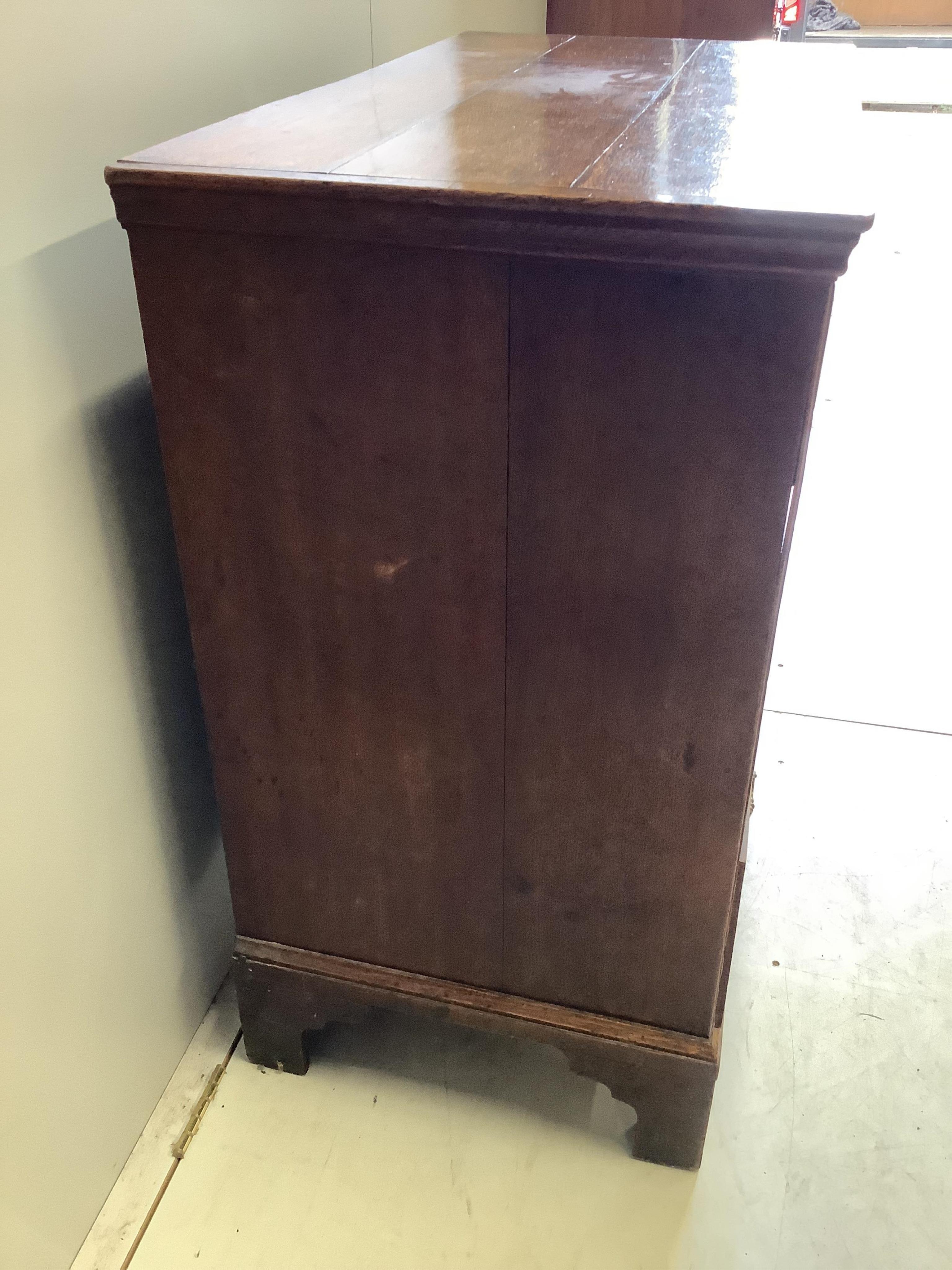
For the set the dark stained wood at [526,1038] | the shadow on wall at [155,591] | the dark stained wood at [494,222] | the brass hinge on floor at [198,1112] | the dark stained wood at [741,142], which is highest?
the dark stained wood at [741,142]

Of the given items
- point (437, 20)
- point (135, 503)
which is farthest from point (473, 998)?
point (437, 20)

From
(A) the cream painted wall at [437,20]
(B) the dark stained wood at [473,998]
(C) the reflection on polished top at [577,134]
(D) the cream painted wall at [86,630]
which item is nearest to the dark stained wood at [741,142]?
(C) the reflection on polished top at [577,134]

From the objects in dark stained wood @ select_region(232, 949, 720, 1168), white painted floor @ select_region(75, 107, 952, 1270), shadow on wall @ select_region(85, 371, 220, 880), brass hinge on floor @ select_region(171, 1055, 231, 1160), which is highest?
shadow on wall @ select_region(85, 371, 220, 880)

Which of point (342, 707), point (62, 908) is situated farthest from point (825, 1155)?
point (62, 908)

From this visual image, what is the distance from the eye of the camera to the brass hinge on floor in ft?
3.88

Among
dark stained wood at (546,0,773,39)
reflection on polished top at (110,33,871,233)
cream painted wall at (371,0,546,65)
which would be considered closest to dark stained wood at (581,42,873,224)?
reflection on polished top at (110,33,871,233)

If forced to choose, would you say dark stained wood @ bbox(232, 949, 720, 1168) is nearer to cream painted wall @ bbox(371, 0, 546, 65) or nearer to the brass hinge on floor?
the brass hinge on floor

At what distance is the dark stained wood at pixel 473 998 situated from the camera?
1.08 metres

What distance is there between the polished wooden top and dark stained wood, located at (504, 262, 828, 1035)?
4 centimetres

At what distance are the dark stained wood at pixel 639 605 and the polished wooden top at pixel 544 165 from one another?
0.04 metres

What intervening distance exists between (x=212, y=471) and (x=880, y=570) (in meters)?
1.82

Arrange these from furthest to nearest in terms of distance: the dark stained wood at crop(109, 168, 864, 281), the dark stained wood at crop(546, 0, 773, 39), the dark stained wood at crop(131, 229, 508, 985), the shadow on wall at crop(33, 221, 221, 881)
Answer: the dark stained wood at crop(546, 0, 773, 39) → the shadow on wall at crop(33, 221, 221, 881) → the dark stained wood at crop(131, 229, 508, 985) → the dark stained wood at crop(109, 168, 864, 281)

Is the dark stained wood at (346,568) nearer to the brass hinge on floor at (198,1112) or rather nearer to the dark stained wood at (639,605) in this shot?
the dark stained wood at (639,605)

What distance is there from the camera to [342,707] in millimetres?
1015
